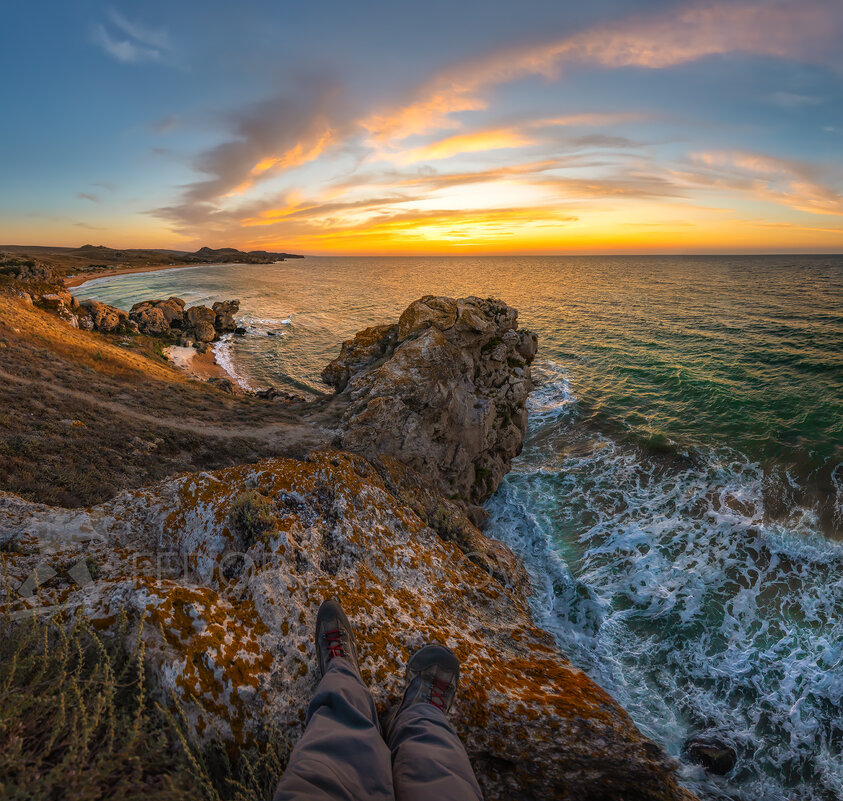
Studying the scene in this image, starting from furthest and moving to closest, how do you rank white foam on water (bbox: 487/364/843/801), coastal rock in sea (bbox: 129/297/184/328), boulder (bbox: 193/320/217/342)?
coastal rock in sea (bbox: 129/297/184/328) < boulder (bbox: 193/320/217/342) < white foam on water (bbox: 487/364/843/801)

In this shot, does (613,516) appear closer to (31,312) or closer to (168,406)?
(168,406)

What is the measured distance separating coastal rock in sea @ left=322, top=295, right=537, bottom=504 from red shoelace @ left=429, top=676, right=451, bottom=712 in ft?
22.6

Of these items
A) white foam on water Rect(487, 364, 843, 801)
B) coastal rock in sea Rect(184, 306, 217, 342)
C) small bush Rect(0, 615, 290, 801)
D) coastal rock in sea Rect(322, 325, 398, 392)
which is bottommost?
white foam on water Rect(487, 364, 843, 801)

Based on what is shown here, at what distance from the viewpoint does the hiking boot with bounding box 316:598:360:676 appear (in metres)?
4.23

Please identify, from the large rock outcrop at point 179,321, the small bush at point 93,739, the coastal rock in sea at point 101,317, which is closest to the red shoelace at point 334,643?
the small bush at point 93,739

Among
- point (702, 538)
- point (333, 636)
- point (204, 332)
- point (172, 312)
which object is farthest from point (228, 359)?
point (702, 538)

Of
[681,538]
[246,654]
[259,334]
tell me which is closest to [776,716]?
[681,538]

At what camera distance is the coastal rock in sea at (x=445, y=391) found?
11672 millimetres

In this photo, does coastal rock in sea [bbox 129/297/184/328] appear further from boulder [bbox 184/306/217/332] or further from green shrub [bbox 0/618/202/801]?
green shrub [bbox 0/618/202/801]

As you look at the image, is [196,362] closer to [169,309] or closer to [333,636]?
[169,309]

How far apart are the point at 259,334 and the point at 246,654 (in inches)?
1913

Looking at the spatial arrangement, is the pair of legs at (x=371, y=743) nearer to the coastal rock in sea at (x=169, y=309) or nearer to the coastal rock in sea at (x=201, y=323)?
the coastal rock in sea at (x=201, y=323)

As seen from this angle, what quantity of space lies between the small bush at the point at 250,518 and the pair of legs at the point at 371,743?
172 cm

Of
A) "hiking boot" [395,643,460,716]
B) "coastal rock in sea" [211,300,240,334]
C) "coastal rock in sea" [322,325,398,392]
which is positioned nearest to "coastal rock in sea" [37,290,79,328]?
"coastal rock in sea" [211,300,240,334]
